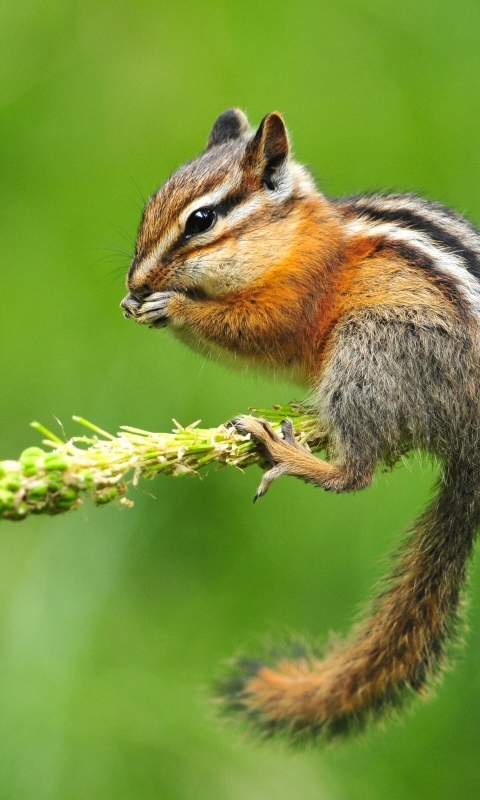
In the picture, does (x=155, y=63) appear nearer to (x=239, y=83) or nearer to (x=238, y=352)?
(x=239, y=83)

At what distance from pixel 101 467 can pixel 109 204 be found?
2.66 metres

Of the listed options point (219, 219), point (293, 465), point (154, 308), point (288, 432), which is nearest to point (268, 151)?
point (219, 219)

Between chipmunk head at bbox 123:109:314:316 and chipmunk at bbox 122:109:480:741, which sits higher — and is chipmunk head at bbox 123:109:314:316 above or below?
above

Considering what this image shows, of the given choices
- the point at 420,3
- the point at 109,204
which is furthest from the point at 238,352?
the point at 420,3

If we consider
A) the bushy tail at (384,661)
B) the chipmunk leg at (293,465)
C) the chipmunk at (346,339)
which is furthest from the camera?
the bushy tail at (384,661)

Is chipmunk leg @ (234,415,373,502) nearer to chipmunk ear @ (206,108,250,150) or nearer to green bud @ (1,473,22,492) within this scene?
green bud @ (1,473,22,492)

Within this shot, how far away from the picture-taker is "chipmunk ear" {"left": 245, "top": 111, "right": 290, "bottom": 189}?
357 cm

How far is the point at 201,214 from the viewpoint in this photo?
3.43 meters

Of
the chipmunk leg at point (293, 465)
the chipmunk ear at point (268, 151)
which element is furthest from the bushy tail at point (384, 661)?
the chipmunk ear at point (268, 151)

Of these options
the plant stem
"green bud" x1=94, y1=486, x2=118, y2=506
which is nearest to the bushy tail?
the plant stem

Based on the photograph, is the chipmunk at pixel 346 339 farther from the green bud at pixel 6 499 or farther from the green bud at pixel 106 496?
the green bud at pixel 6 499

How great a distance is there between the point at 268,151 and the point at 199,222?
390 mm

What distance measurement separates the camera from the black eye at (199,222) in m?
3.41

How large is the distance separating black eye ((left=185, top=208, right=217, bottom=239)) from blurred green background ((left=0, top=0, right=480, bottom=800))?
0.58m
